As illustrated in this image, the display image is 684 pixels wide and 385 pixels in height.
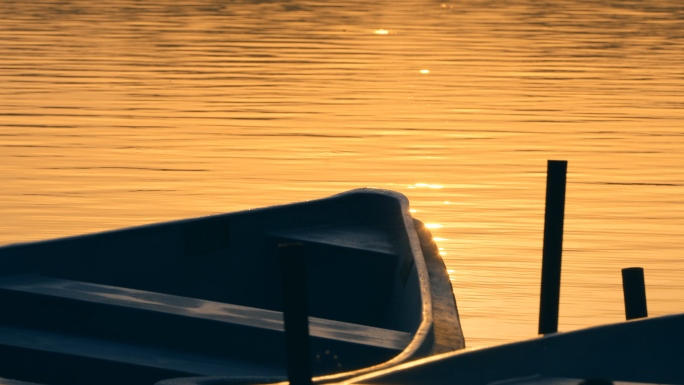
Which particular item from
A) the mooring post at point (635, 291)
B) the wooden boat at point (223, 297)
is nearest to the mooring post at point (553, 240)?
the wooden boat at point (223, 297)

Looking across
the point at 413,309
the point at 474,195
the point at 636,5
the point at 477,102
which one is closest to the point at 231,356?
the point at 413,309

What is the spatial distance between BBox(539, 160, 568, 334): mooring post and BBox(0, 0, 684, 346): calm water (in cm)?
290

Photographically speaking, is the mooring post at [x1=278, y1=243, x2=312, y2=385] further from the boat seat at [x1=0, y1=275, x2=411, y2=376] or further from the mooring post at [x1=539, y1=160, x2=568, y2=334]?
the mooring post at [x1=539, y1=160, x2=568, y2=334]

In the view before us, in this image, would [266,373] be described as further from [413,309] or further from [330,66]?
[330,66]

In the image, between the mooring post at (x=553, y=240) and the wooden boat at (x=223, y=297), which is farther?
the mooring post at (x=553, y=240)

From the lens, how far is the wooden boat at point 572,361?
16.8 ft

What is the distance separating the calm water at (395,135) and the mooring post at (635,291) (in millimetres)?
2357

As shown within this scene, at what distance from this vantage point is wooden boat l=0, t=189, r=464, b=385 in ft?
20.1

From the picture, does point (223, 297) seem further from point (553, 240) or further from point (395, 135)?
point (395, 135)

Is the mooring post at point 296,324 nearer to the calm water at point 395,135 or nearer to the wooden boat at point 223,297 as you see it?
the wooden boat at point 223,297

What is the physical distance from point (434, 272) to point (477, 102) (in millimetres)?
13829

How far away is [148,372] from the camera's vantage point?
19.7ft

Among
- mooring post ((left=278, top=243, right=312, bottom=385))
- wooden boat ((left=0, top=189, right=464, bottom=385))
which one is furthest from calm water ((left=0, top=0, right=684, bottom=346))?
mooring post ((left=278, top=243, right=312, bottom=385))

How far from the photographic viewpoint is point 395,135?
1870 centimetres
